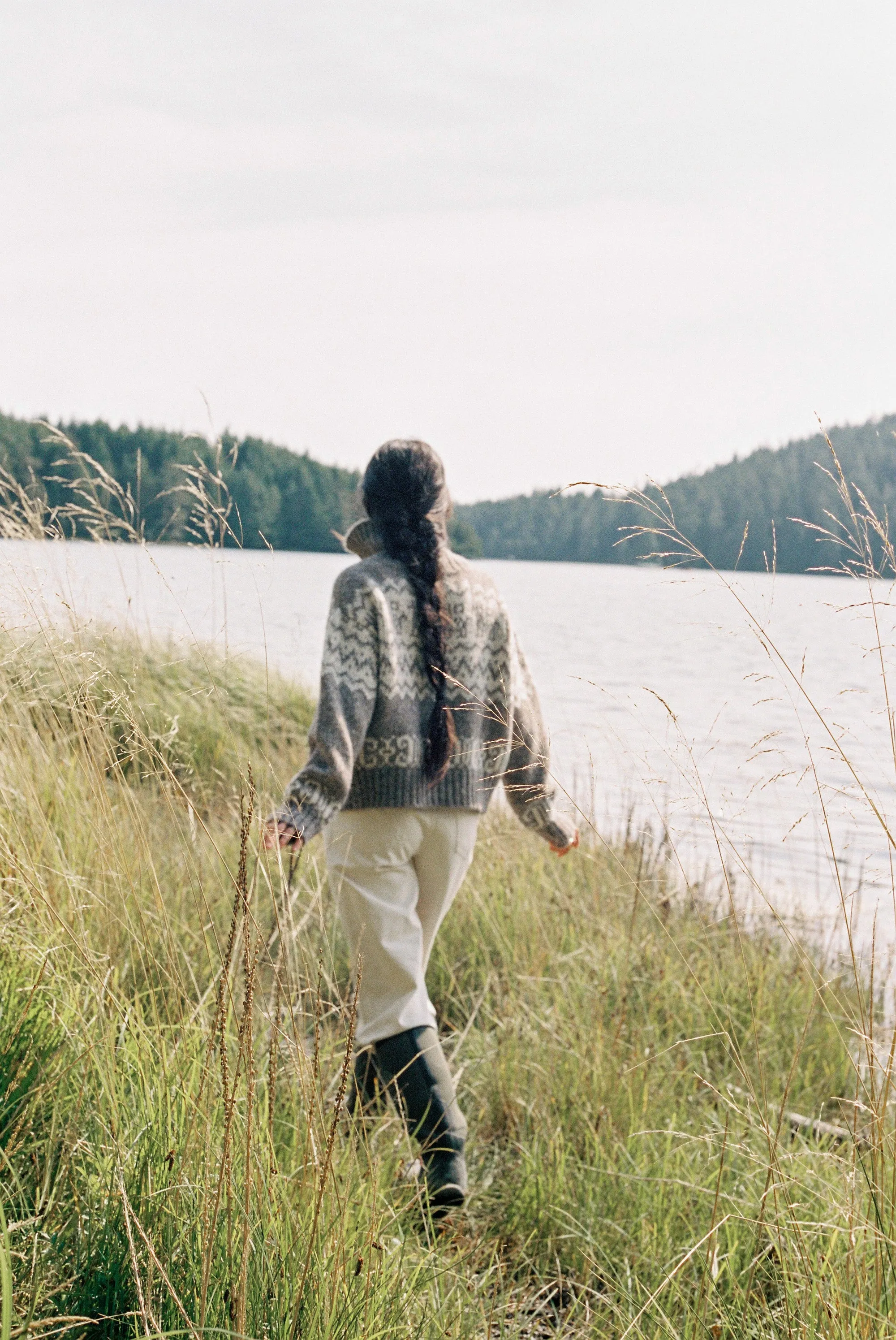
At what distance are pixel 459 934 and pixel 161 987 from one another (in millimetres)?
1997

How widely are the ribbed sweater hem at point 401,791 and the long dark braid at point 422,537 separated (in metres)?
0.04

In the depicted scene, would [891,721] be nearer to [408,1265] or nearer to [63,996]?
[408,1265]

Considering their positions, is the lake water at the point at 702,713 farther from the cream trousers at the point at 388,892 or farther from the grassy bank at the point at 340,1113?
the cream trousers at the point at 388,892

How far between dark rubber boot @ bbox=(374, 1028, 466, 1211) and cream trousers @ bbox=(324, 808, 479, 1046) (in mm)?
45

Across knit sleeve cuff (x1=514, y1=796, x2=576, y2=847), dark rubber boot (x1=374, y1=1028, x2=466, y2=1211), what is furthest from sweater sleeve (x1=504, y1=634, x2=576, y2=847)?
dark rubber boot (x1=374, y1=1028, x2=466, y2=1211)

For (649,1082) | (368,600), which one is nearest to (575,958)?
(649,1082)

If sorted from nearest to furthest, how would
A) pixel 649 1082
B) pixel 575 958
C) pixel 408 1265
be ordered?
1. pixel 408 1265
2. pixel 649 1082
3. pixel 575 958

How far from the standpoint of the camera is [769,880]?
6.89m

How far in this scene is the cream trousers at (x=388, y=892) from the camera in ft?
8.95

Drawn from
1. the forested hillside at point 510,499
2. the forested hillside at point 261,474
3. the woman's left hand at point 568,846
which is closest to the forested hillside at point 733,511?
the forested hillside at point 510,499

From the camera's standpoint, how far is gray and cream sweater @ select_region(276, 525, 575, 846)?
2672 millimetres

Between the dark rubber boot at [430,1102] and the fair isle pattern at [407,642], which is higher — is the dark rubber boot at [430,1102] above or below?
below

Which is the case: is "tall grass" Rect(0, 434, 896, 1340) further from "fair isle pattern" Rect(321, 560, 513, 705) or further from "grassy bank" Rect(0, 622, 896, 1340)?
"fair isle pattern" Rect(321, 560, 513, 705)

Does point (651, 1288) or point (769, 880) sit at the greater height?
point (651, 1288)
